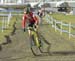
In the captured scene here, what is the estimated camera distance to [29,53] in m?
15.1

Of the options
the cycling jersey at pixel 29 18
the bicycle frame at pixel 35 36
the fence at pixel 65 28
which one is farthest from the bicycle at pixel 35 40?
the fence at pixel 65 28

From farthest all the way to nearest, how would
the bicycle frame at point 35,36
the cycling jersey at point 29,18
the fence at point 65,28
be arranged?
the fence at point 65,28, the cycling jersey at point 29,18, the bicycle frame at point 35,36

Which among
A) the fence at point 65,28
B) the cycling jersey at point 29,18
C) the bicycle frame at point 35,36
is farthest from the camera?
the fence at point 65,28

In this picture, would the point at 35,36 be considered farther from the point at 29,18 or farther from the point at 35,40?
the point at 29,18

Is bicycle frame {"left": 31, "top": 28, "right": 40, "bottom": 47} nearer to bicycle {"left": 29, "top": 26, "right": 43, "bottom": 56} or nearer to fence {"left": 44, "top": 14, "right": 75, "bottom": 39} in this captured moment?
bicycle {"left": 29, "top": 26, "right": 43, "bottom": 56}

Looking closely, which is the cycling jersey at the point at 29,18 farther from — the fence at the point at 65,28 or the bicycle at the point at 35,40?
the fence at the point at 65,28

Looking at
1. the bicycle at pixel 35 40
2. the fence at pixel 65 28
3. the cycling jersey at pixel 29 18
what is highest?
the cycling jersey at pixel 29 18

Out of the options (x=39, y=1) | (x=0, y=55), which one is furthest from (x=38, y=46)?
(x=39, y=1)

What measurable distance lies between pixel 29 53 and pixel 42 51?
2.29ft

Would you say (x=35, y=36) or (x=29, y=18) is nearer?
(x=35, y=36)

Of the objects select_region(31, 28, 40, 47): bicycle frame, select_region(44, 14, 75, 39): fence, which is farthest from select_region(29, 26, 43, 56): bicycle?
select_region(44, 14, 75, 39): fence

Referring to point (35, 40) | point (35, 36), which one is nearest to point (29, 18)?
point (35, 36)

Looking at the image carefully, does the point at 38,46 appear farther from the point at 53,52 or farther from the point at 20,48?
the point at 20,48

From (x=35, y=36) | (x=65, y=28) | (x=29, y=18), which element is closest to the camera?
(x=35, y=36)
